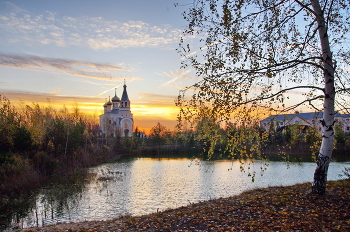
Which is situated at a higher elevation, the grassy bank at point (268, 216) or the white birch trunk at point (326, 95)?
the white birch trunk at point (326, 95)

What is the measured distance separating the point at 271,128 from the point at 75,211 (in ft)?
32.3

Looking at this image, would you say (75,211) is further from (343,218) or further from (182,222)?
(343,218)

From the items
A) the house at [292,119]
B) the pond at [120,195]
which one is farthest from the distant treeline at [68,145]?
the pond at [120,195]

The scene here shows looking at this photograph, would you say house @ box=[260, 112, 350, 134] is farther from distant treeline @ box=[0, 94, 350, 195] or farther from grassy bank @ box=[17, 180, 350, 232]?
grassy bank @ box=[17, 180, 350, 232]

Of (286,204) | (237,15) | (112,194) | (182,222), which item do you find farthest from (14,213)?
(237,15)

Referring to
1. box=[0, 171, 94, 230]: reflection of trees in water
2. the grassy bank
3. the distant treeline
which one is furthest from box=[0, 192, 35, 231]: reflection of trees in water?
the grassy bank

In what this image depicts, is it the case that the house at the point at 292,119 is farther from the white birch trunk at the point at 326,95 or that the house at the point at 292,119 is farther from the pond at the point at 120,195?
the pond at the point at 120,195

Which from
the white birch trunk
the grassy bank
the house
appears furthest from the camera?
the white birch trunk

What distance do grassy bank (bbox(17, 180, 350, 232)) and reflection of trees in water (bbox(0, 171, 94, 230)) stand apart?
3732mm

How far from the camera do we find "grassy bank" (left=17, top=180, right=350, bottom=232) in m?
6.36

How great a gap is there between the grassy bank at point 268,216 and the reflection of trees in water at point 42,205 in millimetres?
3732

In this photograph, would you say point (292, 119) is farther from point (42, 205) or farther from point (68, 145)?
point (68, 145)

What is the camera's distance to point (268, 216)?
708 cm

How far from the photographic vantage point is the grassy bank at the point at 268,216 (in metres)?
6.36
